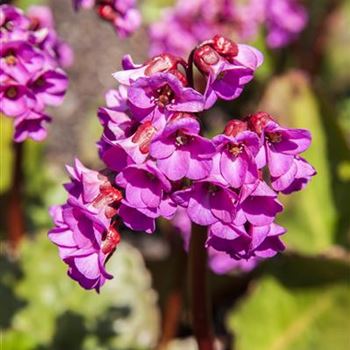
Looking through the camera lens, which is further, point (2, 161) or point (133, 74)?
point (2, 161)

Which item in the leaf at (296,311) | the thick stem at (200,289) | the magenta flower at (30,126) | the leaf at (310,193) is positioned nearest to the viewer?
the thick stem at (200,289)

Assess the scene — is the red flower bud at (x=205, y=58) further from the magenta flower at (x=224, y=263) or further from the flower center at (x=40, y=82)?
the magenta flower at (x=224, y=263)

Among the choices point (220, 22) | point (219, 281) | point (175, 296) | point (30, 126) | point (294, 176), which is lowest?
point (219, 281)

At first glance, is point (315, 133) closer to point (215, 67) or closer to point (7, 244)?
point (7, 244)

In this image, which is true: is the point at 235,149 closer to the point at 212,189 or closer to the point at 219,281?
the point at 212,189

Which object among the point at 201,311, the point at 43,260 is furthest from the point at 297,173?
the point at 43,260

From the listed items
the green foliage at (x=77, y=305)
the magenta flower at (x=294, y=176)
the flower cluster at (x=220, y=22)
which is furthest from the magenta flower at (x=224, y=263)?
the magenta flower at (x=294, y=176)

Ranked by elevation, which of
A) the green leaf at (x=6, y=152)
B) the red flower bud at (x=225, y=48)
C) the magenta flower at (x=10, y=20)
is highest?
the red flower bud at (x=225, y=48)

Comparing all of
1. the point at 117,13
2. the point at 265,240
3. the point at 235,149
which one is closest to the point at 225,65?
the point at 235,149
